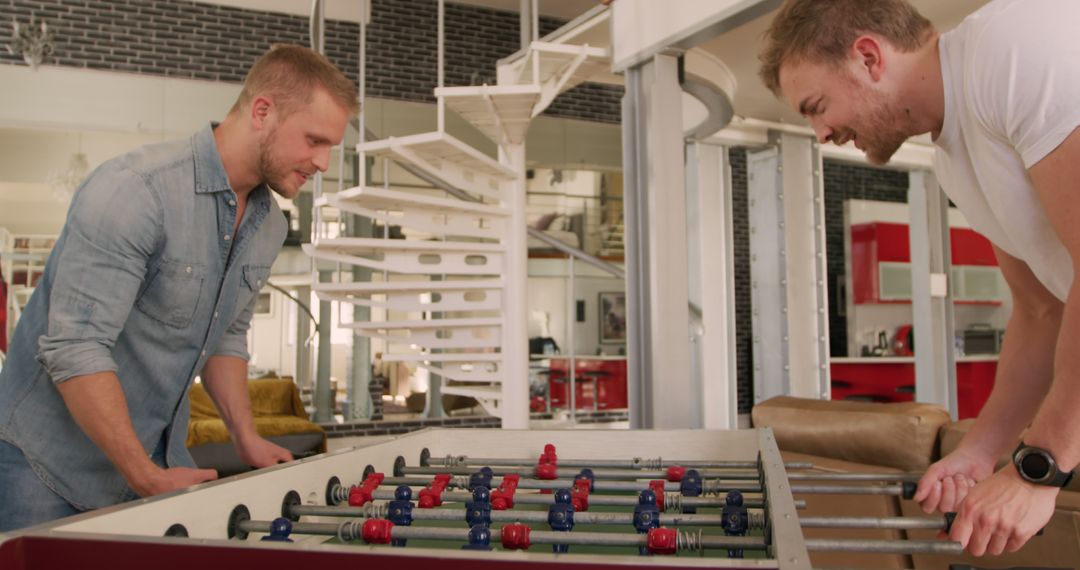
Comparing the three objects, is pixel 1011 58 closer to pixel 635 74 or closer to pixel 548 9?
pixel 635 74

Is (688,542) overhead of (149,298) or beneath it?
beneath

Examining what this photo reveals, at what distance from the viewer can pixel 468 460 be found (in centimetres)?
208

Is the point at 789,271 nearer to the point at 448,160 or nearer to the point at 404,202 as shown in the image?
the point at 448,160

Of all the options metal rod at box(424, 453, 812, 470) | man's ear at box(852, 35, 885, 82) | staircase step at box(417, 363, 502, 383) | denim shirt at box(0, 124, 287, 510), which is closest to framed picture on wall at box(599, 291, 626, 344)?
staircase step at box(417, 363, 502, 383)

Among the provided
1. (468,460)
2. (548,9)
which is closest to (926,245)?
(548,9)

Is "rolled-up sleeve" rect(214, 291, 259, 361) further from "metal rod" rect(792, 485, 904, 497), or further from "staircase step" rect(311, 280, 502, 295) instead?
"staircase step" rect(311, 280, 502, 295)

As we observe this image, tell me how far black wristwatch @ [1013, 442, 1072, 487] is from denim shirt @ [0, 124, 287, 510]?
5.33ft

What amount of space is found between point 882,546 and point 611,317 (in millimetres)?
7988

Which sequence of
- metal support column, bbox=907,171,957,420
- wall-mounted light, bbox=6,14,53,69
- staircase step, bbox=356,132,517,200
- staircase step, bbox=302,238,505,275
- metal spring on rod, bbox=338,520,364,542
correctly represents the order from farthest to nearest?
wall-mounted light, bbox=6,14,53,69 → metal support column, bbox=907,171,957,420 → staircase step, bbox=302,238,505,275 → staircase step, bbox=356,132,517,200 → metal spring on rod, bbox=338,520,364,542

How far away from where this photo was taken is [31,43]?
289 inches

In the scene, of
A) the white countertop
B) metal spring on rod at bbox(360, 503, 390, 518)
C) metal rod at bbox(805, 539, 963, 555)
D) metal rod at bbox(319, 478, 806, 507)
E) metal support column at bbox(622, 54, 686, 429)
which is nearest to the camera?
metal rod at bbox(805, 539, 963, 555)

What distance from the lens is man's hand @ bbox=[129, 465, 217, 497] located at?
1.56m

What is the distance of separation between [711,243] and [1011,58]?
5.91m

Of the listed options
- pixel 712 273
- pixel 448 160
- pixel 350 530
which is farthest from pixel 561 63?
pixel 350 530
